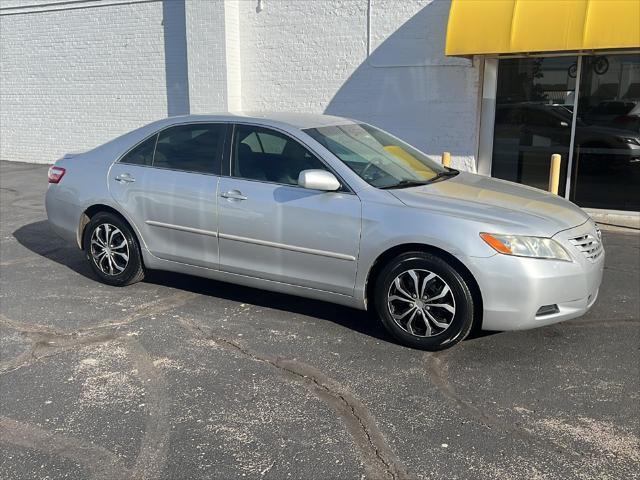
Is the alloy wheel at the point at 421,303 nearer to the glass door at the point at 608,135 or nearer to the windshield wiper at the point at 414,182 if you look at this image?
the windshield wiper at the point at 414,182

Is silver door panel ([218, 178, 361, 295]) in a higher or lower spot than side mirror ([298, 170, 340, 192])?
lower

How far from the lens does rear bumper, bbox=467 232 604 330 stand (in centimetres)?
385

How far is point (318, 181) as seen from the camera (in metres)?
4.31

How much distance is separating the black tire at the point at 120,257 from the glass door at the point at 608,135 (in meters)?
7.22

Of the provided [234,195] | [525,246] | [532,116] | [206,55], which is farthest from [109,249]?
[206,55]

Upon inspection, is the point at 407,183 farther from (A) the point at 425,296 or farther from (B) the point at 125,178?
(B) the point at 125,178

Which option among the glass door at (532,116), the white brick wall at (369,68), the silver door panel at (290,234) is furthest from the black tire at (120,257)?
the glass door at (532,116)

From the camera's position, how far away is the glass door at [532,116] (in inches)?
372

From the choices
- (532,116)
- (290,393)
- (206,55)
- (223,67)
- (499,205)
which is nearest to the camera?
(290,393)

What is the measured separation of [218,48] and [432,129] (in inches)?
179

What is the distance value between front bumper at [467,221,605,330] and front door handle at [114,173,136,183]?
3.05 metres

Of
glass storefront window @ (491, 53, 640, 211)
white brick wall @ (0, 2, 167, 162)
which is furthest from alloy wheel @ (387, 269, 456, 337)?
white brick wall @ (0, 2, 167, 162)

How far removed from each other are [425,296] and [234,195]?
5.62 ft

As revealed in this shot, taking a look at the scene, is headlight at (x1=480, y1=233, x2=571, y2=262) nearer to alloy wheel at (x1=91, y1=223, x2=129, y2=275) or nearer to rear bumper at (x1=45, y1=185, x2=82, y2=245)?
alloy wheel at (x1=91, y1=223, x2=129, y2=275)
